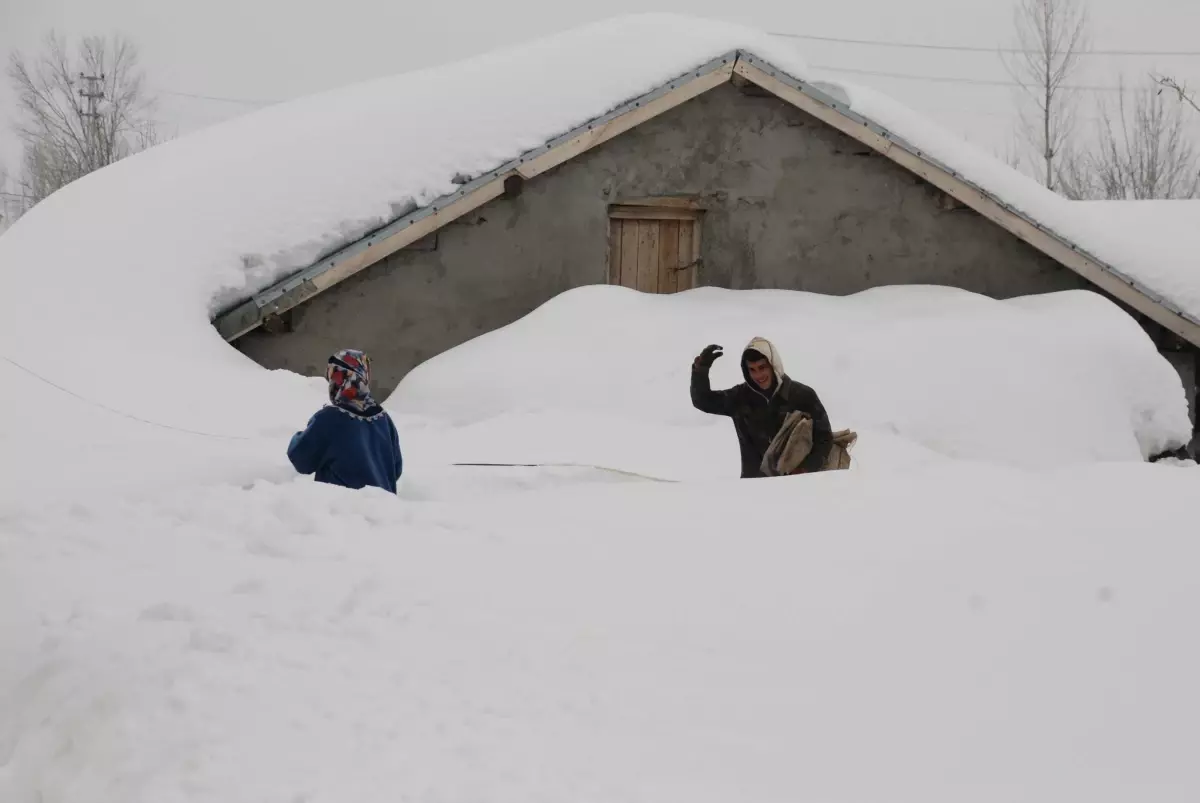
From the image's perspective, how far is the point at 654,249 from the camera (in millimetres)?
10727

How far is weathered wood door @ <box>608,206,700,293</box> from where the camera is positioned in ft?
34.9

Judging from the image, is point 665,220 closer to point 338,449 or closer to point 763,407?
point 763,407

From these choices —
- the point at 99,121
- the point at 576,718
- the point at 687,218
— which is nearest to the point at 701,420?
the point at 687,218

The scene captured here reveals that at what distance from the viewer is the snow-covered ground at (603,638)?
219cm

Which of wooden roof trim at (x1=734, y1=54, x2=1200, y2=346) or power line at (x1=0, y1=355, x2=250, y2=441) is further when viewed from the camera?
wooden roof trim at (x1=734, y1=54, x2=1200, y2=346)

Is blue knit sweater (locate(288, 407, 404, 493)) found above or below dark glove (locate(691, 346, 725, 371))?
below

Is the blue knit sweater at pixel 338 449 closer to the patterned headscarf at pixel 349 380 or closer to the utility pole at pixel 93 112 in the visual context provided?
the patterned headscarf at pixel 349 380

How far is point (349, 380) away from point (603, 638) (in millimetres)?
1968

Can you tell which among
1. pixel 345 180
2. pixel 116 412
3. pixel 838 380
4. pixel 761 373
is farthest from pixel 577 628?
pixel 345 180

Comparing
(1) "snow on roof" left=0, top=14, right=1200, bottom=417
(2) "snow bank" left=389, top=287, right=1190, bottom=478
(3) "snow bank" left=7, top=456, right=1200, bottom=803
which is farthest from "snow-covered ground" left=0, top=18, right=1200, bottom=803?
(1) "snow on roof" left=0, top=14, right=1200, bottom=417

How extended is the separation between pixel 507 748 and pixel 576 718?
0.20 metres

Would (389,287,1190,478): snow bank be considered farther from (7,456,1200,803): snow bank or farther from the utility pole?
the utility pole

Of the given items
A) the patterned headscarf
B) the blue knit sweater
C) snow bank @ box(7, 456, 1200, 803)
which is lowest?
snow bank @ box(7, 456, 1200, 803)

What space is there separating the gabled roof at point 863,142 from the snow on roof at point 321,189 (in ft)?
0.24
